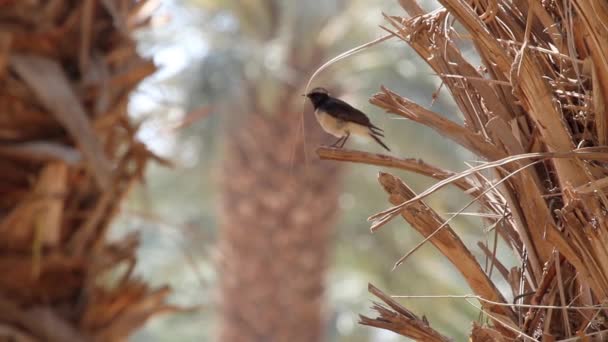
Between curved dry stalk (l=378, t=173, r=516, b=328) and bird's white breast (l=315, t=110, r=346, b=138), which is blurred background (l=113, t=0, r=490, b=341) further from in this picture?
curved dry stalk (l=378, t=173, r=516, b=328)

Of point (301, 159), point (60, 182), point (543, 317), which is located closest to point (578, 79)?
point (543, 317)

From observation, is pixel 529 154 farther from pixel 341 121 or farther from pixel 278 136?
pixel 278 136

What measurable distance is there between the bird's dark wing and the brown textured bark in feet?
27.0

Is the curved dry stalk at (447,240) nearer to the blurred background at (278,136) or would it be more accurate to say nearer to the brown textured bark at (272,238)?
the blurred background at (278,136)

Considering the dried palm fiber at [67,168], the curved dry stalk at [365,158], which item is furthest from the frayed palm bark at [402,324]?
the dried palm fiber at [67,168]

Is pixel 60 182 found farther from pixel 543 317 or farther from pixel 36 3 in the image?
pixel 543 317

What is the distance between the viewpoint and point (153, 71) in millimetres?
3117

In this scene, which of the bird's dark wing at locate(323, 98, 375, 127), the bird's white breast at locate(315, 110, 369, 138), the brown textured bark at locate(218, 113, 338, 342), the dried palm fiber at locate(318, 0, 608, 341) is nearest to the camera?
the dried palm fiber at locate(318, 0, 608, 341)

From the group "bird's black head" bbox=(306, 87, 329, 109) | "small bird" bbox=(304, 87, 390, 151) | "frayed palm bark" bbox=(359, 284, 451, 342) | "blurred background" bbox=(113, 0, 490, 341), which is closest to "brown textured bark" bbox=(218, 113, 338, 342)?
"blurred background" bbox=(113, 0, 490, 341)

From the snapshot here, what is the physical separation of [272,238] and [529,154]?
941 centimetres

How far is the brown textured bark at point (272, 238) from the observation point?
34.8ft

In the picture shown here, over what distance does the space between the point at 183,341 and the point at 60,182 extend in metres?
18.9

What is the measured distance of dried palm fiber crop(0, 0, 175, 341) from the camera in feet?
9.66

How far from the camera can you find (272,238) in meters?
10.6
